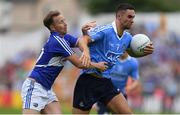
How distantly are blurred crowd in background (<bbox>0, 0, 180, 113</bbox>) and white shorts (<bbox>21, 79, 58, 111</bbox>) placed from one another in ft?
50.6

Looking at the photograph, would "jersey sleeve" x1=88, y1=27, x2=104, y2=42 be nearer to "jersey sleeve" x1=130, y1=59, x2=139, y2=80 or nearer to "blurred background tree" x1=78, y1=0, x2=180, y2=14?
"jersey sleeve" x1=130, y1=59, x2=139, y2=80

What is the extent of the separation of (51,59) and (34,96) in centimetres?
69

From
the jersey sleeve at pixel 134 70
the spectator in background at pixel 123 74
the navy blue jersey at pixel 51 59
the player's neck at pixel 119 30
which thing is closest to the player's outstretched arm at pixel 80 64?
the navy blue jersey at pixel 51 59

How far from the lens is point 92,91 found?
13.7 m

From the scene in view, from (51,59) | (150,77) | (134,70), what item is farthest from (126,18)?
(150,77)

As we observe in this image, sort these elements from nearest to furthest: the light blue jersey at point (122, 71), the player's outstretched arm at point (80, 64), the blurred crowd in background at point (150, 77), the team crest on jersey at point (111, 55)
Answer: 1. the player's outstretched arm at point (80, 64)
2. the team crest on jersey at point (111, 55)
3. the light blue jersey at point (122, 71)
4. the blurred crowd in background at point (150, 77)

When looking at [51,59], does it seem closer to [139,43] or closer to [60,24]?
[60,24]

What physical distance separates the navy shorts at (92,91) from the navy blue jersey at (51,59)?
792 millimetres

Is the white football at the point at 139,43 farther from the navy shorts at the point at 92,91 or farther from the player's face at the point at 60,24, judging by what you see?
the player's face at the point at 60,24

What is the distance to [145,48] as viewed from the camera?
13.6 m

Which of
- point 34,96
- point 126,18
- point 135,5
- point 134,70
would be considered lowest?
point 135,5

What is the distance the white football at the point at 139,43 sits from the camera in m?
13.7

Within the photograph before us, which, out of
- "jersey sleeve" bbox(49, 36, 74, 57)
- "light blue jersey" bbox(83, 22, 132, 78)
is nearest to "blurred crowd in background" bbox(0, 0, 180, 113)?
"light blue jersey" bbox(83, 22, 132, 78)

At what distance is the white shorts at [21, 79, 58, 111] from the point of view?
42.4 feet
